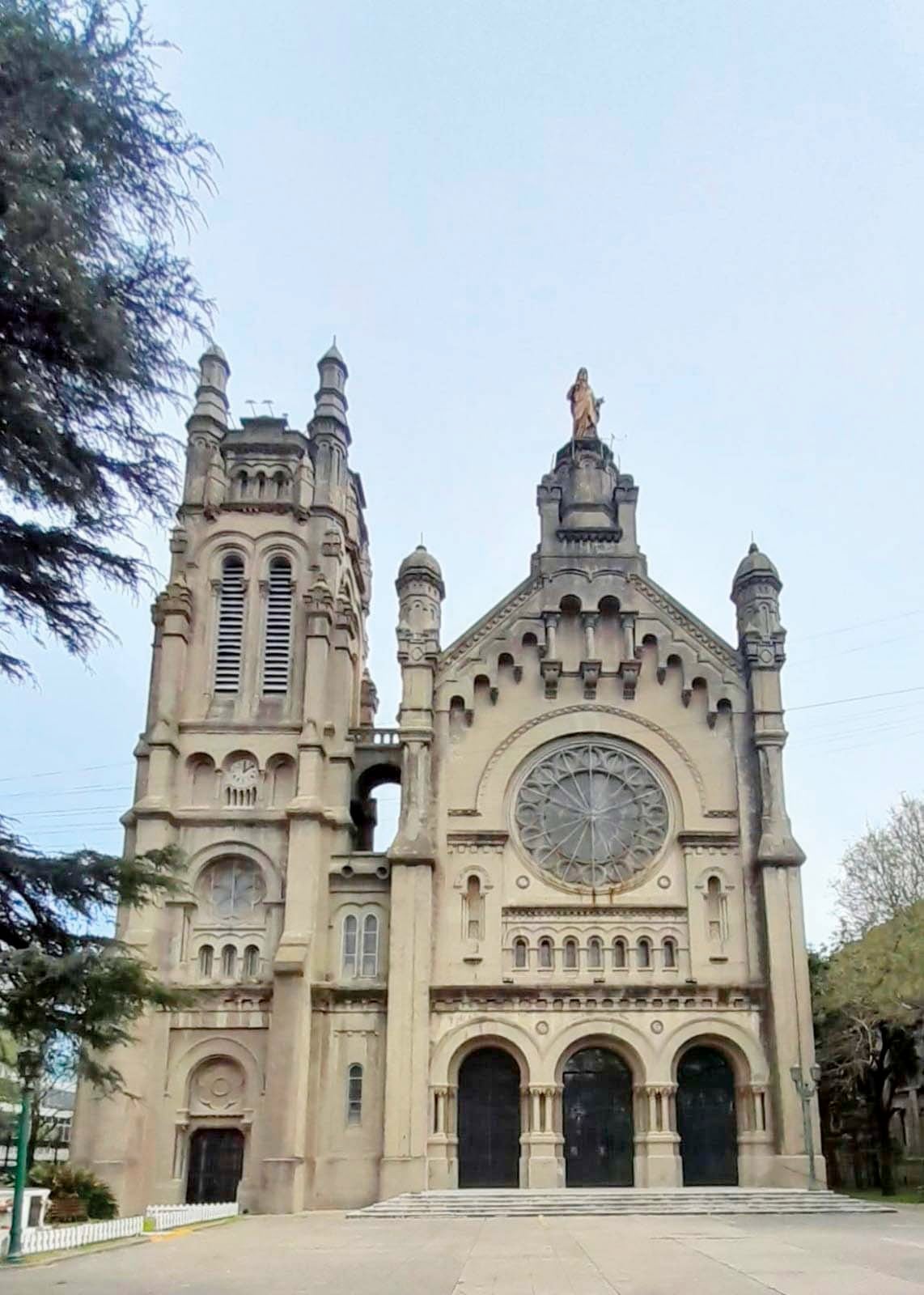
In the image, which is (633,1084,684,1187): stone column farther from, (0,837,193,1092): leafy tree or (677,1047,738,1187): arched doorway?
(0,837,193,1092): leafy tree

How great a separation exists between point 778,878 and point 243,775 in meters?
18.1

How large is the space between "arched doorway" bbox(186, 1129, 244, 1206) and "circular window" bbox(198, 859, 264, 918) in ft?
22.3

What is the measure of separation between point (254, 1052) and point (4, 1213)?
1332cm

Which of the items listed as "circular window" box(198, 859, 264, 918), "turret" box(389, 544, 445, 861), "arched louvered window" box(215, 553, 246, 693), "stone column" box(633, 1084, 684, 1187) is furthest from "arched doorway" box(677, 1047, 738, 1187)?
"arched louvered window" box(215, 553, 246, 693)

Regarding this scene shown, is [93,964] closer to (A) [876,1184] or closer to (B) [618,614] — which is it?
(B) [618,614]

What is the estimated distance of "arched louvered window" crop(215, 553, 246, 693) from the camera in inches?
1714

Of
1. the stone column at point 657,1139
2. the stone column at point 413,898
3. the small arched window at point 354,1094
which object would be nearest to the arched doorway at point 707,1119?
the stone column at point 657,1139

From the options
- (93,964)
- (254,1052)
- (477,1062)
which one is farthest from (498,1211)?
(93,964)

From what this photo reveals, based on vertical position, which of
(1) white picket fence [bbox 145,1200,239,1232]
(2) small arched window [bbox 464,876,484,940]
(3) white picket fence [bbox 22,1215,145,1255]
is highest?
(2) small arched window [bbox 464,876,484,940]

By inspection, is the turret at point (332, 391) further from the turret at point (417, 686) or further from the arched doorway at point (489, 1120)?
the arched doorway at point (489, 1120)

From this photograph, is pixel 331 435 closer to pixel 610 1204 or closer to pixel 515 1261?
pixel 610 1204

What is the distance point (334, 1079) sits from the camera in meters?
37.8

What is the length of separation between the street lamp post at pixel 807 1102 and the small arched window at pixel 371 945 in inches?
523

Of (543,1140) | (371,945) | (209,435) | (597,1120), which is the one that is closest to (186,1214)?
(371,945)
